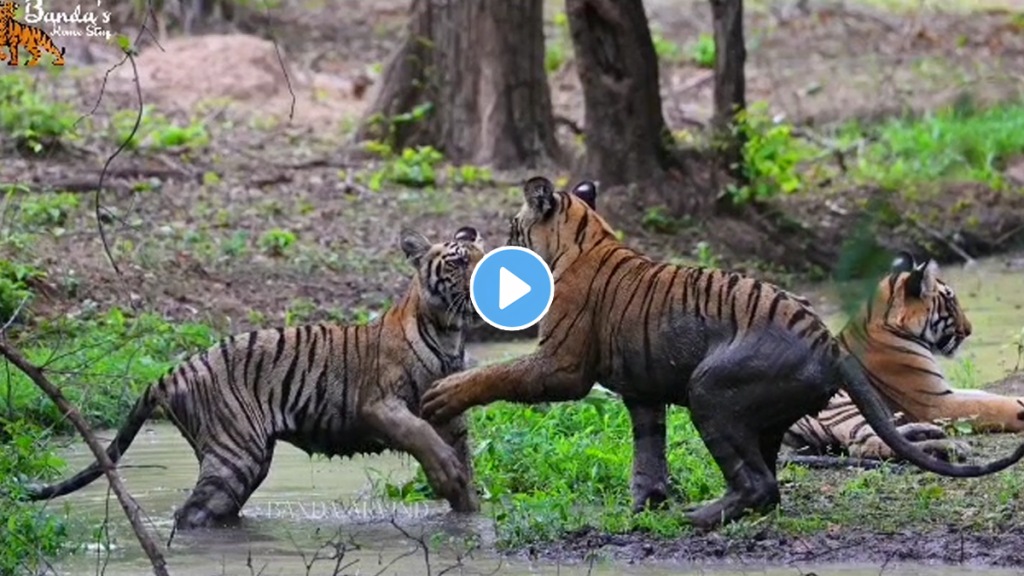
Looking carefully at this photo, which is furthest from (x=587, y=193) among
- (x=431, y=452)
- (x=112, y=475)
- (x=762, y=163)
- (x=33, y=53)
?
(x=762, y=163)

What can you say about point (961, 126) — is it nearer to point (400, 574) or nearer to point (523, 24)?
point (400, 574)

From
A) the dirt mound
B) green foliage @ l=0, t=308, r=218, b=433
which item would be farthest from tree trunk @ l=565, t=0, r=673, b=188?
the dirt mound

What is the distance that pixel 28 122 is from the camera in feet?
47.1

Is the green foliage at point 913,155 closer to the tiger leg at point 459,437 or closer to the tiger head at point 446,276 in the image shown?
the tiger head at point 446,276

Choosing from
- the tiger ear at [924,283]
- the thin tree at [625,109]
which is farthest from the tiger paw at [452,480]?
the thin tree at [625,109]

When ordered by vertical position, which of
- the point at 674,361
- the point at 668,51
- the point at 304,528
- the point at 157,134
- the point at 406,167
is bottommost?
the point at 304,528

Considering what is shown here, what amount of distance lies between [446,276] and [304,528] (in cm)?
119

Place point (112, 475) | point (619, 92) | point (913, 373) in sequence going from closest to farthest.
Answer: point (112, 475) < point (913, 373) < point (619, 92)

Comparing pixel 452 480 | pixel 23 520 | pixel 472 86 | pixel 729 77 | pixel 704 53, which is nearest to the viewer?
pixel 23 520

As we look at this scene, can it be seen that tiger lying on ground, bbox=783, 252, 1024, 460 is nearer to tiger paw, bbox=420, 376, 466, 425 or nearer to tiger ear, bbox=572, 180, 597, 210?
tiger ear, bbox=572, 180, 597, 210

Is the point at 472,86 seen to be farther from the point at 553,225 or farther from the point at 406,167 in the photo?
the point at 553,225

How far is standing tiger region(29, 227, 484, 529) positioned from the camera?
7449 mm

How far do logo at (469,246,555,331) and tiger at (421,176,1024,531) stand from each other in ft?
0.28

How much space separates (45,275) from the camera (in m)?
11.2
